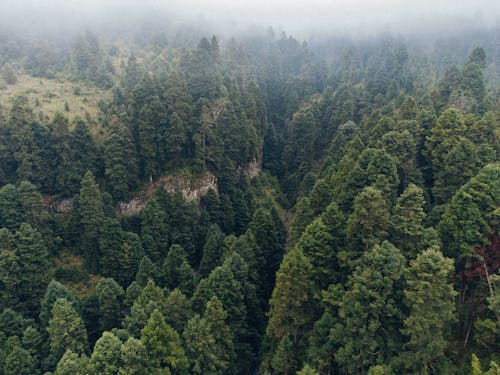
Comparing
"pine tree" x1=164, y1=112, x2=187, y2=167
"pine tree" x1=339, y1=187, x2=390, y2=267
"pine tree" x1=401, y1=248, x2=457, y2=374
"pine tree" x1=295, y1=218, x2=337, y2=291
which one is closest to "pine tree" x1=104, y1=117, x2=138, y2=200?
"pine tree" x1=164, y1=112, x2=187, y2=167

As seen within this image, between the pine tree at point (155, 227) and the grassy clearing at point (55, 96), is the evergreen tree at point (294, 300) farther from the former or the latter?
the grassy clearing at point (55, 96)

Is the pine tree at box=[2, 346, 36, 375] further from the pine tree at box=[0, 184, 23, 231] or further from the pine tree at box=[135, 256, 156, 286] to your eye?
the pine tree at box=[0, 184, 23, 231]

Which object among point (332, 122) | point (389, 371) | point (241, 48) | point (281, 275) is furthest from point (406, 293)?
point (241, 48)

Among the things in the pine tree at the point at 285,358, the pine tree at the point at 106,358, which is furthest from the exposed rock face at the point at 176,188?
the pine tree at the point at 285,358

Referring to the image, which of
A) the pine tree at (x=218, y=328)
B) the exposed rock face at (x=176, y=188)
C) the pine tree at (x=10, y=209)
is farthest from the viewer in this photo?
the exposed rock face at (x=176, y=188)

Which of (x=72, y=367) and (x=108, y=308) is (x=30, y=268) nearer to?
(x=108, y=308)

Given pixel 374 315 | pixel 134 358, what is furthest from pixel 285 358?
pixel 134 358

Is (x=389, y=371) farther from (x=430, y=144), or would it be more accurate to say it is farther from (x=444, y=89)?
(x=444, y=89)
